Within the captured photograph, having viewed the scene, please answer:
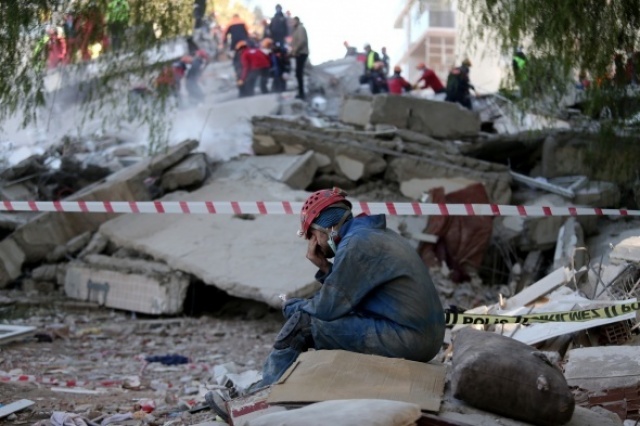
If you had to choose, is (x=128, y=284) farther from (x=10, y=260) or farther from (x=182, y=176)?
(x=182, y=176)

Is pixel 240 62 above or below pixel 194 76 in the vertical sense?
above

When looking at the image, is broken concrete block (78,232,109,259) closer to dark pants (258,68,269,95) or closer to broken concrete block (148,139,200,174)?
broken concrete block (148,139,200,174)

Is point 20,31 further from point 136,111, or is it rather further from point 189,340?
point 189,340

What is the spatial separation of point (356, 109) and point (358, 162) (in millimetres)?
1980

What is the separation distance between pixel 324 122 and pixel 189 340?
22.0 feet

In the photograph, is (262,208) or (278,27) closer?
(262,208)

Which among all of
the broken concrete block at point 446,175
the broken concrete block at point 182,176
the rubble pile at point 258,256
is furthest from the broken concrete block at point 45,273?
the broken concrete block at point 446,175

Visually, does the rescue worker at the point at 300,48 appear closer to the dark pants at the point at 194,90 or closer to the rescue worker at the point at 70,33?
the dark pants at the point at 194,90

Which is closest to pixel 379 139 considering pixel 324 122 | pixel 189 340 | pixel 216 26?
pixel 324 122

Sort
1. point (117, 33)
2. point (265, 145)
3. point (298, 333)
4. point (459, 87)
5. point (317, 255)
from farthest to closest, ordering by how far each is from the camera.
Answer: point (459, 87) < point (265, 145) < point (117, 33) < point (317, 255) < point (298, 333)

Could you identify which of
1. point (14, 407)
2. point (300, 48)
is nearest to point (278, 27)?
point (300, 48)

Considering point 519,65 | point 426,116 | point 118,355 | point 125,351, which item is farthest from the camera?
point 426,116

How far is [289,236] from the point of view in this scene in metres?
11.5

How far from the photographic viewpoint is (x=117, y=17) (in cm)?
950
